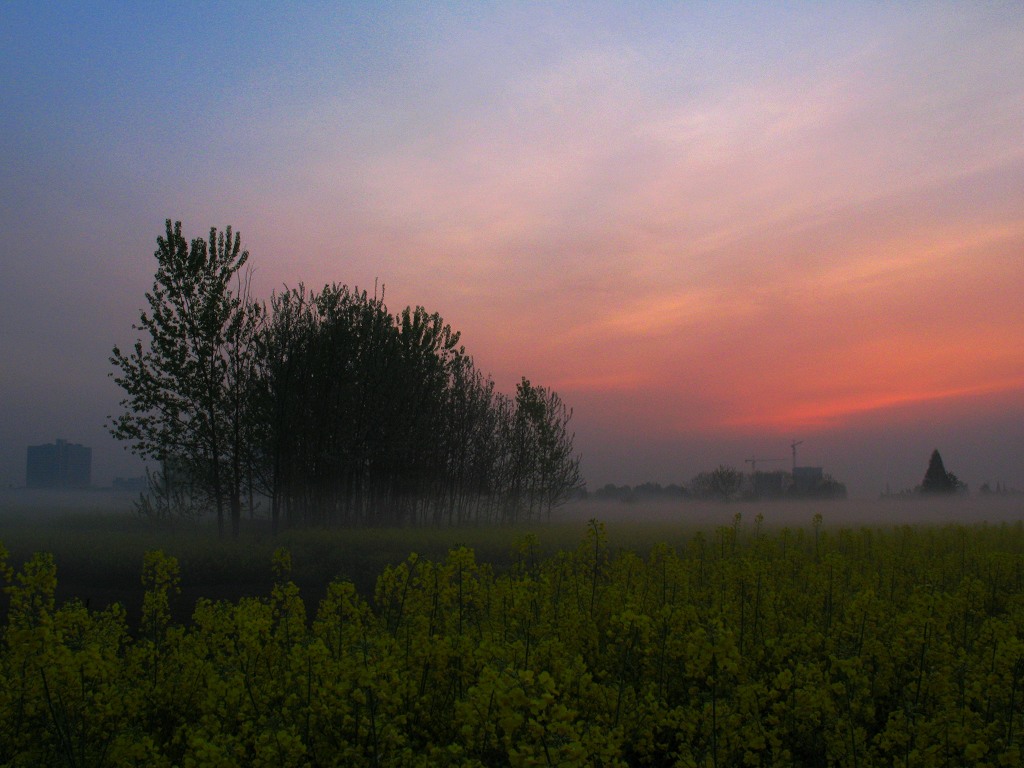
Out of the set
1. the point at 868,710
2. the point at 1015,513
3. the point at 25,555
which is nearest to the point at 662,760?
the point at 868,710

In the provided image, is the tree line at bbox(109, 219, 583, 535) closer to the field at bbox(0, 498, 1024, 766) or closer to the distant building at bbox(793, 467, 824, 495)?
the field at bbox(0, 498, 1024, 766)

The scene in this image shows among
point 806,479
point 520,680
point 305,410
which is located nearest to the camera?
point 520,680

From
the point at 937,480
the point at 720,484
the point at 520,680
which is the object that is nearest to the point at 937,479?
the point at 937,480

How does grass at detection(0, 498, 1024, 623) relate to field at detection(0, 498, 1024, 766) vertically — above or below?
below

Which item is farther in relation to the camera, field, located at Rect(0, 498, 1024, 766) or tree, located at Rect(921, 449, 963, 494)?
tree, located at Rect(921, 449, 963, 494)

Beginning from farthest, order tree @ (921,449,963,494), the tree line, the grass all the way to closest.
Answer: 1. tree @ (921,449,963,494)
2. the tree line
3. the grass

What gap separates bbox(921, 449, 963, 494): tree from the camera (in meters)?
79.0

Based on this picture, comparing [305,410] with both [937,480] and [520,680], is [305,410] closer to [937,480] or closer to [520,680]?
[520,680]

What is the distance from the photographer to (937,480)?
79.8 m

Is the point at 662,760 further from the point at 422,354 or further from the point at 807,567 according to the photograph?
the point at 422,354

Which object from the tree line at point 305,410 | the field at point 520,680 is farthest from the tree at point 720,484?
the field at point 520,680

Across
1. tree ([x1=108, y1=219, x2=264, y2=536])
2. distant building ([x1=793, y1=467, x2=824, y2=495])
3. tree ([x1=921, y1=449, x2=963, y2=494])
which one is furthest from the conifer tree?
tree ([x1=108, y1=219, x2=264, y2=536])

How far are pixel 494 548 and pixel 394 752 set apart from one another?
56.7 ft

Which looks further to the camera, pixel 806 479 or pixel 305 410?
pixel 806 479
